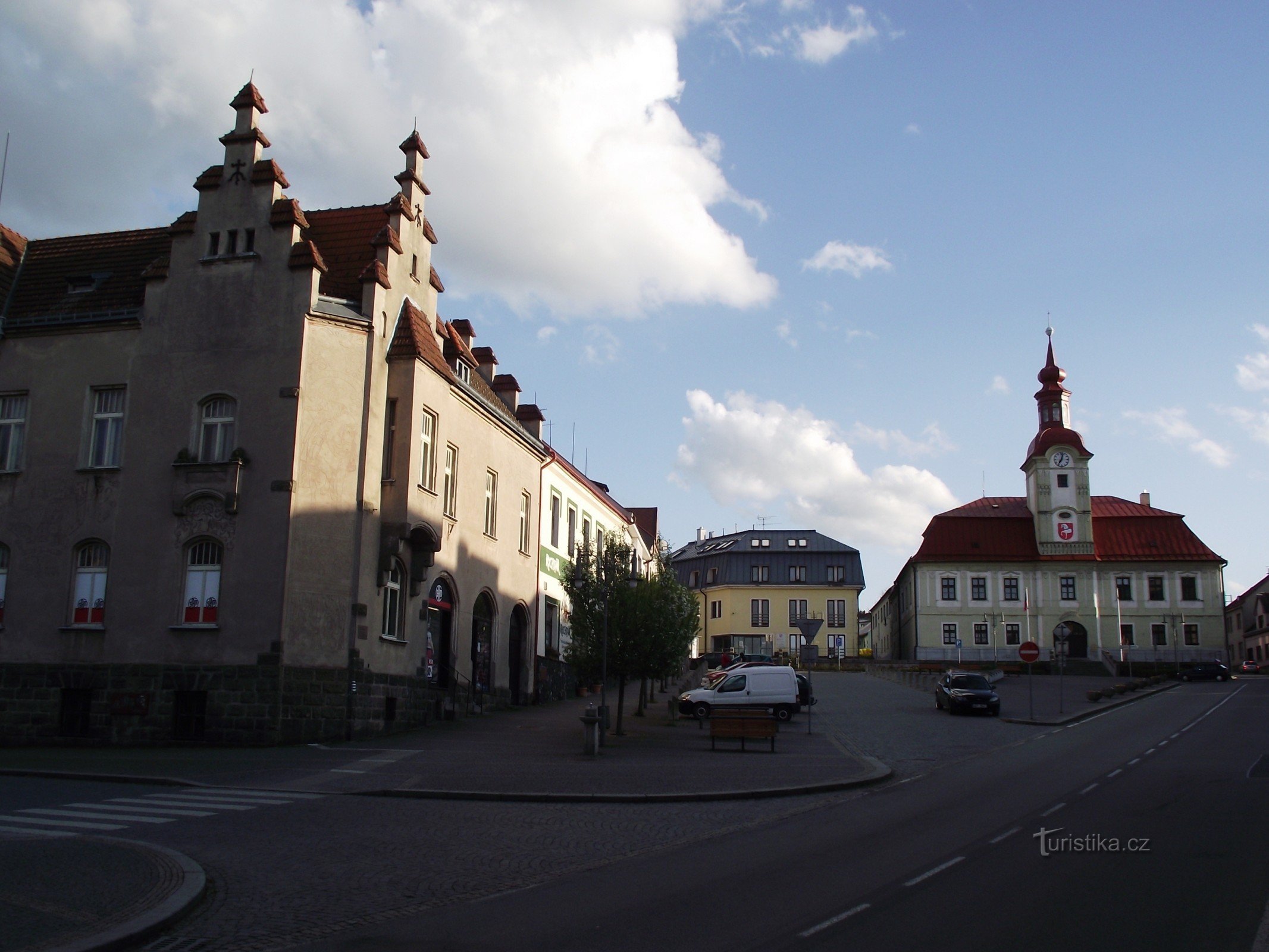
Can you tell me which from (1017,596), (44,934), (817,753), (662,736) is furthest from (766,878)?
(1017,596)

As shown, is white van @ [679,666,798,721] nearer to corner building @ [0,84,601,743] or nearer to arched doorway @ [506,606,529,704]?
A: arched doorway @ [506,606,529,704]

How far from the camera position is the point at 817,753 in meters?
24.8

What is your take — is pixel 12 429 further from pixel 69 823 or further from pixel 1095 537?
pixel 1095 537

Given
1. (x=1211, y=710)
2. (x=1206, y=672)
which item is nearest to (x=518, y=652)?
(x=1211, y=710)

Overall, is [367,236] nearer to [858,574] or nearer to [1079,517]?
[1079,517]

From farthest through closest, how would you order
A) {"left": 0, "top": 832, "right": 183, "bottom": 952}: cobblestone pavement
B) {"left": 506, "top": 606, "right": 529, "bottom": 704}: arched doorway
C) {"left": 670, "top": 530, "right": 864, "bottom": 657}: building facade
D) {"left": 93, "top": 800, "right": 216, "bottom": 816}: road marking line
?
{"left": 670, "top": 530, "right": 864, "bottom": 657}: building facade, {"left": 506, "top": 606, "right": 529, "bottom": 704}: arched doorway, {"left": 93, "top": 800, "right": 216, "bottom": 816}: road marking line, {"left": 0, "top": 832, "right": 183, "bottom": 952}: cobblestone pavement

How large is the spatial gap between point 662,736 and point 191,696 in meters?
11.9

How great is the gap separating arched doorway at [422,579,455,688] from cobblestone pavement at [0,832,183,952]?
18.2 metres

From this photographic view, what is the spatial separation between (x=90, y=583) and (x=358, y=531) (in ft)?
23.4

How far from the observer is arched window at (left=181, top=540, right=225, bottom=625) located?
2666 cm

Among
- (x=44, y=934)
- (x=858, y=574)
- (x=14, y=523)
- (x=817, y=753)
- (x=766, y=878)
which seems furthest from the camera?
(x=858, y=574)

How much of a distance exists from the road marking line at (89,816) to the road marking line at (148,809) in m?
0.34

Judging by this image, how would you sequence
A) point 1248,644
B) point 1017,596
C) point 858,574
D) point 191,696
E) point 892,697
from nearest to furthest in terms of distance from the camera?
point 191,696 → point 892,697 → point 1017,596 → point 858,574 → point 1248,644

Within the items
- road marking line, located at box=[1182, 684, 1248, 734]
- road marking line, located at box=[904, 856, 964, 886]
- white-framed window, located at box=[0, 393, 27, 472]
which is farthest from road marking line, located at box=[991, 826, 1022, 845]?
white-framed window, located at box=[0, 393, 27, 472]
